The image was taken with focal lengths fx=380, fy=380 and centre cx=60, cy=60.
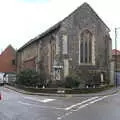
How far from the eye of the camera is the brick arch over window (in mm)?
49438

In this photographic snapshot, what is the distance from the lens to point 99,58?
50.8 meters

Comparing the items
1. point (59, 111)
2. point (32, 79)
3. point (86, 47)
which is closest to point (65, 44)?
point (86, 47)

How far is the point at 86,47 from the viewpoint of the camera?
1961 inches

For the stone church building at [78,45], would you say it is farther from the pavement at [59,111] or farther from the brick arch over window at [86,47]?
the pavement at [59,111]

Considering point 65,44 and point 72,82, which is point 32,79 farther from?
point 72,82

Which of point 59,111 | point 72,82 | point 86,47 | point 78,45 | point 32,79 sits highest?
point 78,45

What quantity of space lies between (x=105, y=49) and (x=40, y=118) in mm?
35310

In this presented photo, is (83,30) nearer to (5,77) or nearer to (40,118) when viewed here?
(5,77)

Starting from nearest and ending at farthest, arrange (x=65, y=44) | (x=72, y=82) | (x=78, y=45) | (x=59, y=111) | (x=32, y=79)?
(x=59, y=111)
(x=72, y=82)
(x=32, y=79)
(x=65, y=44)
(x=78, y=45)

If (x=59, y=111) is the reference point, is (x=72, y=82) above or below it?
above

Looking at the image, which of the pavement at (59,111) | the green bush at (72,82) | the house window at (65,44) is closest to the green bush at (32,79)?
the house window at (65,44)

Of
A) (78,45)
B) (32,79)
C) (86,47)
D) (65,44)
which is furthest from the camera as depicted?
(86,47)

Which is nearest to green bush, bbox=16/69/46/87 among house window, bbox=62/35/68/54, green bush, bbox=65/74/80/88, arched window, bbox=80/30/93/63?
house window, bbox=62/35/68/54

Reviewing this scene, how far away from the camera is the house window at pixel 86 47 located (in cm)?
4950
